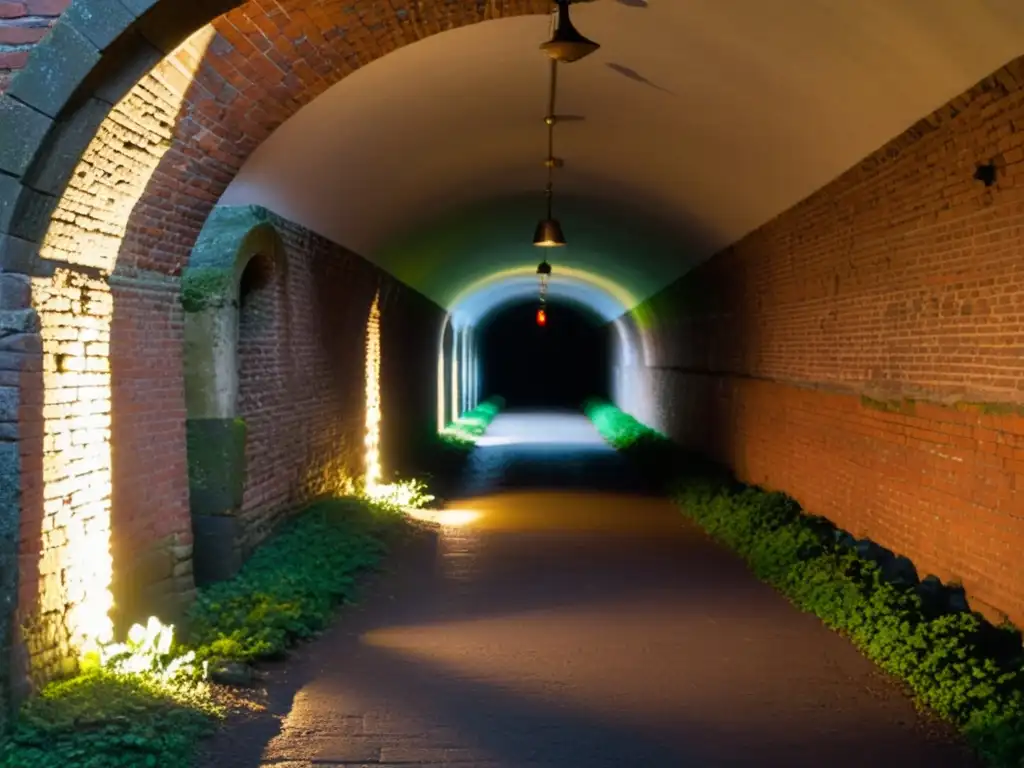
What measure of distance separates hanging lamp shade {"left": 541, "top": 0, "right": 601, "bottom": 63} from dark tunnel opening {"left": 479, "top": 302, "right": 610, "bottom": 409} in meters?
36.1

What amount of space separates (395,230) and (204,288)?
5.01 m

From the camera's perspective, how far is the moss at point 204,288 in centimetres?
771

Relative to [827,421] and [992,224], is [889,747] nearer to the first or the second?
[992,224]

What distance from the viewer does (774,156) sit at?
927 cm

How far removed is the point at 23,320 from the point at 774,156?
21.9ft

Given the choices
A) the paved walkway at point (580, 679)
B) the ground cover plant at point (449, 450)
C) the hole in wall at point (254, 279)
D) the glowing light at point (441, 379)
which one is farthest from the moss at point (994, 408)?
the glowing light at point (441, 379)

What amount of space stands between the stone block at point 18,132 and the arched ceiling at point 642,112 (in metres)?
3.37

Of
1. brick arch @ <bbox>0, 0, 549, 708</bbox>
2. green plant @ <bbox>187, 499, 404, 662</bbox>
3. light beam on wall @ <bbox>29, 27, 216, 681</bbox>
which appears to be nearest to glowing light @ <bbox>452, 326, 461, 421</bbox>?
green plant @ <bbox>187, 499, 404, 662</bbox>

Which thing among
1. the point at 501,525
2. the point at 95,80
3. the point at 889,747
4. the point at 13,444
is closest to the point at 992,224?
the point at 889,747

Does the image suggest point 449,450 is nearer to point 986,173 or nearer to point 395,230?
point 395,230

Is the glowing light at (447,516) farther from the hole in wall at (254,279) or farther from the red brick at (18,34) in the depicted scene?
the red brick at (18,34)

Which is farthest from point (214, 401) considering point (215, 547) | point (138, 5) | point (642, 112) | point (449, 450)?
point (449, 450)

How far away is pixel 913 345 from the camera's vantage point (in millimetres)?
7488

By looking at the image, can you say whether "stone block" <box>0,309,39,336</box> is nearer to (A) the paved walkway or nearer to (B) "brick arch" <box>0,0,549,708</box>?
(B) "brick arch" <box>0,0,549,708</box>
